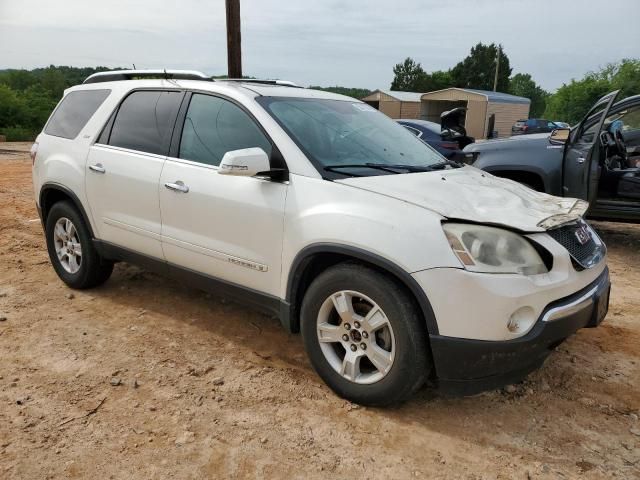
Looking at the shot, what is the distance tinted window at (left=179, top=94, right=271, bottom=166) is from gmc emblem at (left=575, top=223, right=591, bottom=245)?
6.05 ft

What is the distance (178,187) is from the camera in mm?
3598

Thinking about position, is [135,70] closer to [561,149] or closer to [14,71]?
[561,149]

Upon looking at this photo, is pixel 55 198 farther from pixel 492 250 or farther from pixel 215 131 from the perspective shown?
→ pixel 492 250

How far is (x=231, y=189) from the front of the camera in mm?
3340

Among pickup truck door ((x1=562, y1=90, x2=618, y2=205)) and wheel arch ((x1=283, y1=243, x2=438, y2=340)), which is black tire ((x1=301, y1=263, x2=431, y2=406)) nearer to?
wheel arch ((x1=283, y1=243, x2=438, y2=340))

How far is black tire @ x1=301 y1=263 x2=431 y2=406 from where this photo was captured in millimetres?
2676

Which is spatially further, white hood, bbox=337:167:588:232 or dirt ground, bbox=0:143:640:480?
white hood, bbox=337:167:588:232

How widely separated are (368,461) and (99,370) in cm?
186

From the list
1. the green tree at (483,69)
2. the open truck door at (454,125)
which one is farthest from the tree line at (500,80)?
the open truck door at (454,125)

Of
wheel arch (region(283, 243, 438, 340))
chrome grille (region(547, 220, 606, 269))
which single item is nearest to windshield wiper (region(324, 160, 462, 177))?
wheel arch (region(283, 243, 438, 340))

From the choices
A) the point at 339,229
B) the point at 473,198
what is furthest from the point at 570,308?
the point at 339,229

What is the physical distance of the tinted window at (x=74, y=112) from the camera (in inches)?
177

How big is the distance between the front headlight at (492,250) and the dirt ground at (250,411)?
91cm

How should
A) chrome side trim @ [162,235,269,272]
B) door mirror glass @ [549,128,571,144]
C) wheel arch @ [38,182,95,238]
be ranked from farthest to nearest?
door mirror glass @ [549,128,571,144] → wheel arch @ [38,182,95,238] → chrome side trim @ [162,235,269,272]
